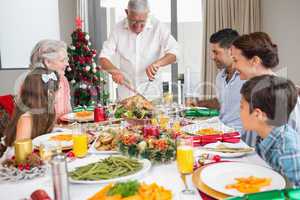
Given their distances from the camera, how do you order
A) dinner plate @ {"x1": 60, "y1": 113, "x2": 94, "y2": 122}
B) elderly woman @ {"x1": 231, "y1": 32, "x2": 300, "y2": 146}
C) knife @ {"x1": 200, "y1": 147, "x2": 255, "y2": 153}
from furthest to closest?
dinner plate @ {"x1": 60, "y1": 113, "x2": 94, "y2": 122} → elderly woman @ {"x1": 231, "y1": 32, "x2": 300, "y2": 146} → knife @ {"x1": 200, "y1": 147, "x2": 255, "y2": 153}

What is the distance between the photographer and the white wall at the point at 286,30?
3.85 meters

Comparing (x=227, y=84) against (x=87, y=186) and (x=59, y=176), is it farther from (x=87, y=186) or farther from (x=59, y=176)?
(x=59, y=176)

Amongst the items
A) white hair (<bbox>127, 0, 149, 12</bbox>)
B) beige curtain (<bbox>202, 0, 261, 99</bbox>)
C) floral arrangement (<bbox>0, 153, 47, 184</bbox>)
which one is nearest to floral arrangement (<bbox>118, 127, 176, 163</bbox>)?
floral arrangement (<bbox>0, 153, 47, 184</bbox>)

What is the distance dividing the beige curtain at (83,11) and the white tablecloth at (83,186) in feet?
14.0

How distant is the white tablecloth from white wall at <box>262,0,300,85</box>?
3036 mm

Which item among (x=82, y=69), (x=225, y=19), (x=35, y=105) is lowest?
(x=35, y=105)

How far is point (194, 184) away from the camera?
3.91ft

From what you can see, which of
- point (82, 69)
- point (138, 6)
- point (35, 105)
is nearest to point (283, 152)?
point (35, 105)

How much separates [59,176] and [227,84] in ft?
6.00

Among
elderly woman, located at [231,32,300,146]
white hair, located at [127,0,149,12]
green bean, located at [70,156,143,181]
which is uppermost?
white hair, located at [127,0,149,12]

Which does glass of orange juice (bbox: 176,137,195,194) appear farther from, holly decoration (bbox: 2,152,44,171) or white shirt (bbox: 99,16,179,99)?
white shirt (bbox: 99,16,179,99)

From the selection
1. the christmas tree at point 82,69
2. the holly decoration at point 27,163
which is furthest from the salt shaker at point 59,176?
the christmas tree at point 82,69

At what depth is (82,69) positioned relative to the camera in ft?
15.9

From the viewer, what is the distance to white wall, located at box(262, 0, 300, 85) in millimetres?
3850
